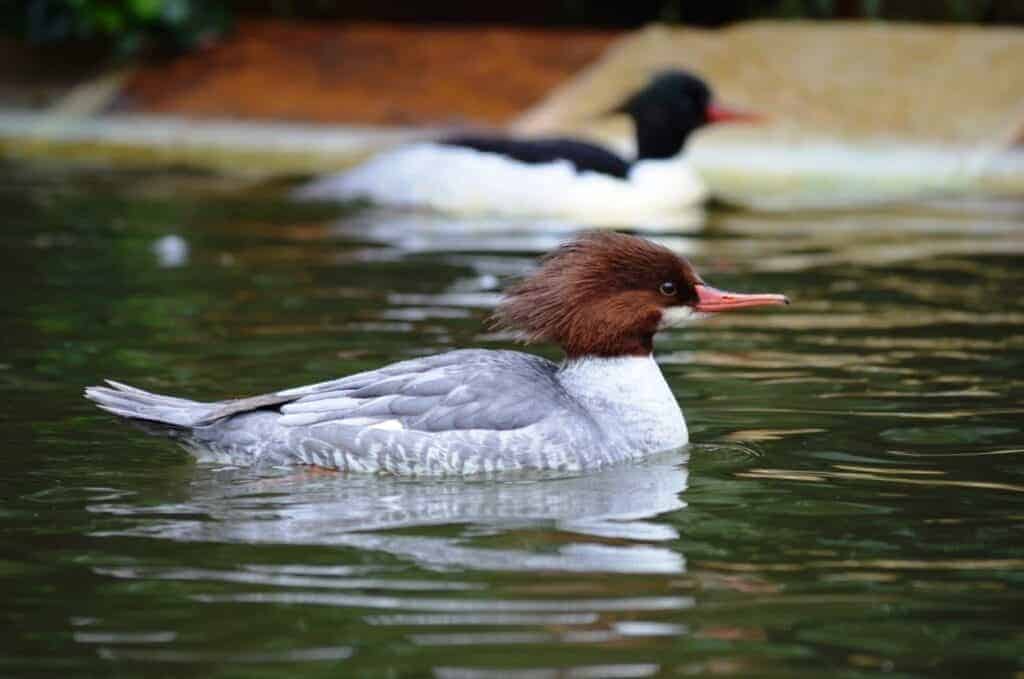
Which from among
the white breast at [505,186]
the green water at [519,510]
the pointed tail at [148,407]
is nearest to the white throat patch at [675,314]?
the green water at [519,510]

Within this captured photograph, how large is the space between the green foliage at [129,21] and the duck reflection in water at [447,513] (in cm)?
1138

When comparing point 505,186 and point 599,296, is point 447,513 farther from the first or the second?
point 505,186

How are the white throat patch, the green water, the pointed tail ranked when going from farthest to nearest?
1. the white throat patch
2. the pointed tail
3. the green water

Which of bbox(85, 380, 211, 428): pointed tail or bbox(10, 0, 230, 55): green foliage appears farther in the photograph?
bbox(10, 0, 230, 55): green foliage

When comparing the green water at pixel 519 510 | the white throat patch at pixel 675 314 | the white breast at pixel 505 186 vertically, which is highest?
the white breast at pixel 505 186

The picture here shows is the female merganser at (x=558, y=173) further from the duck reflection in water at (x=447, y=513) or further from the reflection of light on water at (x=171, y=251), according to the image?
the duck reflection in water at (x=447, y=513)

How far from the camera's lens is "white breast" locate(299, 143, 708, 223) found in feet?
46.2

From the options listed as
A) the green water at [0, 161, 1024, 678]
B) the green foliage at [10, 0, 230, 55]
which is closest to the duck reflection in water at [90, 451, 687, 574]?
the green water at [0, 161, 1024, 678]

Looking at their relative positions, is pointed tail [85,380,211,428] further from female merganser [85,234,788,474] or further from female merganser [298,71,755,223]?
female merganser [298,71,755,223]

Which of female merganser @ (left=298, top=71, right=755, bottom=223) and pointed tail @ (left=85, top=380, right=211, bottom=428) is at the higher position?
female merganser @ (left=298, top=71, right=755, bottom=223)

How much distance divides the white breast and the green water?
9.06 feet

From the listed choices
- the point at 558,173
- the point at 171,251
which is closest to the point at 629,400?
the point at 171,251

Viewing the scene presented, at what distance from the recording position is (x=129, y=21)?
17.8m

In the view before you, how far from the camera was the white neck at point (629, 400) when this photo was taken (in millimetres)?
7035
